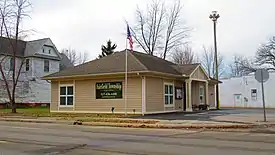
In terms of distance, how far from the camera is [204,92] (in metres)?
36.2

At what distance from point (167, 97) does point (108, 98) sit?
5.09 m

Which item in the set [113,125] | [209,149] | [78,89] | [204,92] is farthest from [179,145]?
[204,92]

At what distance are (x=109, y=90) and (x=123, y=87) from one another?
1.35 metres

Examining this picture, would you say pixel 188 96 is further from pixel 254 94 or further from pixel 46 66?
pixel 46 66

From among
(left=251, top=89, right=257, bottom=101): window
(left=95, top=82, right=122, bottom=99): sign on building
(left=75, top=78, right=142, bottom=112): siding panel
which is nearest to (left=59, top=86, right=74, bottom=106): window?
(left=75, top=78, right=142, bottom=112): siding panel

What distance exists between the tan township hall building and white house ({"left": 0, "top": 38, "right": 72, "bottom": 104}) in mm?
19354

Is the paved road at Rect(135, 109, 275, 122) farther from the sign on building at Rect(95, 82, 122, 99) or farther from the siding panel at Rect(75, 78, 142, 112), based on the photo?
the sign on building at Rect(95, 82, 122, 99)

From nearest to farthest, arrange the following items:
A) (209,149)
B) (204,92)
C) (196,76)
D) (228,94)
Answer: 1. (209,149)
2. (196,76)
3. (204,92)
4. (228,94)

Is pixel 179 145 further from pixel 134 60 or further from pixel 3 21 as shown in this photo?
pixel 3 21

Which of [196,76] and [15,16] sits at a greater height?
[15,16]

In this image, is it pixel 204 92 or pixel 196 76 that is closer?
pixel 196 76

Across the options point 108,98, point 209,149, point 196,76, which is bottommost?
point 209,149

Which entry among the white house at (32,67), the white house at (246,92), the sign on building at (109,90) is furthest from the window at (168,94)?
the white house at (32,67)

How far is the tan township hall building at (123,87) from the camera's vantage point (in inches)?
1079
